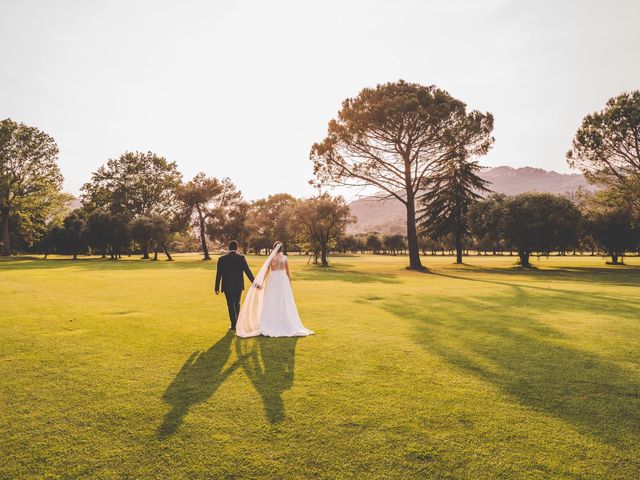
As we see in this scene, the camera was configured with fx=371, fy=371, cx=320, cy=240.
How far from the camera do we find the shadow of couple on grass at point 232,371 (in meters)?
5.55

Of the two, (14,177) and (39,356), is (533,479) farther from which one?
(14,177)

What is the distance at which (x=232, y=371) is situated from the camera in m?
7.32

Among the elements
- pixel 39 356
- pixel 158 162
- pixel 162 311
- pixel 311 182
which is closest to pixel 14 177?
pixel 158 162

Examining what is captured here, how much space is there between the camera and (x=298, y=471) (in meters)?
4.12

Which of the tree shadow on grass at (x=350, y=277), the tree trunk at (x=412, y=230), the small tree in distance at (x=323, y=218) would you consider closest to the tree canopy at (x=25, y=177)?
the small tree in distance at (x=323, y=218)

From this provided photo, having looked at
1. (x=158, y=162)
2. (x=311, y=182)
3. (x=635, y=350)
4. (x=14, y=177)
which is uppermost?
(x=158, y=162)

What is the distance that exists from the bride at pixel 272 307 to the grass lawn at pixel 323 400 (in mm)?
611

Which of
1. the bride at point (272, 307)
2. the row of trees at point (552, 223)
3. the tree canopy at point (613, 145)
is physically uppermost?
the tree canopy at point (613, 145)

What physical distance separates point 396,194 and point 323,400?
36.8m

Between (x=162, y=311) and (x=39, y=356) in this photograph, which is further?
(x=162, y=311)

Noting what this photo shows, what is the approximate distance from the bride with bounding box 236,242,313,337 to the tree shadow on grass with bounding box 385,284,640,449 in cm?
361

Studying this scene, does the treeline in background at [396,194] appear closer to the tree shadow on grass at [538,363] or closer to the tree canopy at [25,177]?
the tree canopy at [25,177]

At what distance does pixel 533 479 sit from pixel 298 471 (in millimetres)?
2529

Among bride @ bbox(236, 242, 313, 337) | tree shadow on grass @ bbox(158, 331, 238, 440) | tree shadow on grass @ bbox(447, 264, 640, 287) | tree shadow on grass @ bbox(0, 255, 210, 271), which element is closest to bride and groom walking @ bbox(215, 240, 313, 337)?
bride @ bbox(236, 242, 313, 337)
